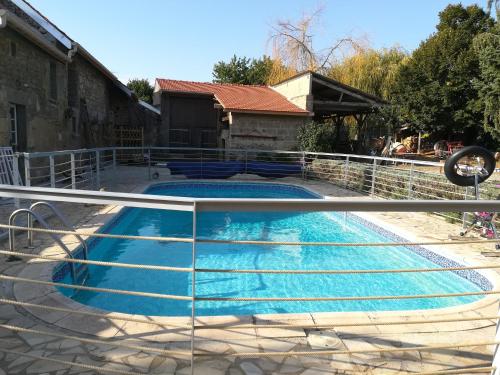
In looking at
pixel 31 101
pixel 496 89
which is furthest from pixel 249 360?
pixel 496 89

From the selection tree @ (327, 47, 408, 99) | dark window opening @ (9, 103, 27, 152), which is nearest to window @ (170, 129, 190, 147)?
dark window opening @ (9, 103, 27, 152)

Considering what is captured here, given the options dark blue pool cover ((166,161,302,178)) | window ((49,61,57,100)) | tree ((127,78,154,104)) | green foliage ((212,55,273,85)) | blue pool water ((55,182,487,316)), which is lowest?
blue pool water ((55,182,487,316))

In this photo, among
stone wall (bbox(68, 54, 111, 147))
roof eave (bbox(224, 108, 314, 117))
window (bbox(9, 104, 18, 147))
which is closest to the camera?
window (bbox(9, 104, 18, 147))

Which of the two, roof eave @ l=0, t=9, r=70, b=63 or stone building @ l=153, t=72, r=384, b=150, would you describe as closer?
roof eave @ l=0, t=9, r=70, b=63

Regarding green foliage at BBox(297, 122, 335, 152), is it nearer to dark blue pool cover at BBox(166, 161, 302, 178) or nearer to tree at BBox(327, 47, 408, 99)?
dark blue pool cover at BBox(166, 161, 302, 178)

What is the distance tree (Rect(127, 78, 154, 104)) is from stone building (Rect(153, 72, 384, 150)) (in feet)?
37.7

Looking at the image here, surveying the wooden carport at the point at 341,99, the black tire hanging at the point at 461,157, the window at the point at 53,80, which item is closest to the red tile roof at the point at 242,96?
the wooden carport at the point at 341,99

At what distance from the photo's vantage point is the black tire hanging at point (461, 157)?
17.3 feet

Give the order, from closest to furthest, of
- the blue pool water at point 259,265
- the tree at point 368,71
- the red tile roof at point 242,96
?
1. the blue pool water at point 259,265
2. the red tile roof at point 242,96
3. the tree at point 368,71

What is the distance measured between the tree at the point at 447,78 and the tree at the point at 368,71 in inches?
68.4

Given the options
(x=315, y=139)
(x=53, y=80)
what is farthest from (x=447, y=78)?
(x=53, y=80)

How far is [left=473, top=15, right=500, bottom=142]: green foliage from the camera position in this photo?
16312 mm

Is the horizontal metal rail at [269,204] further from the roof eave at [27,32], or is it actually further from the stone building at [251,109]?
→ the stone building at [251,109]

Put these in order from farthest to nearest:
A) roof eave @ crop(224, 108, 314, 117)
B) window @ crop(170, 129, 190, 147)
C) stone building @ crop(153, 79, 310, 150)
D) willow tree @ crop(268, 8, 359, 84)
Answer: willow tree @ crop(268, 8, 359, 84), window @ crop(170, 129, 190, 147), stone building @ crop(153, 79, 310, 150), roof eave @ crop(224, 108, 314, 117)
